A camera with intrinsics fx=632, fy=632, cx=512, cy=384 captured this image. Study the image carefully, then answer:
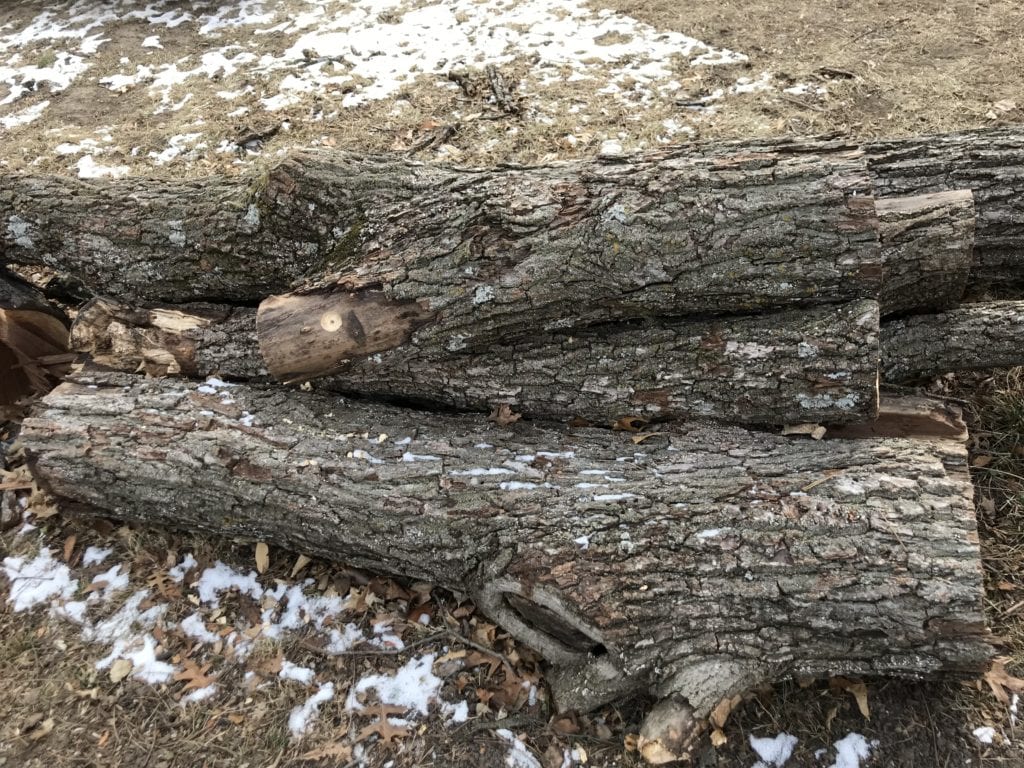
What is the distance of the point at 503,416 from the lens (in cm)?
310

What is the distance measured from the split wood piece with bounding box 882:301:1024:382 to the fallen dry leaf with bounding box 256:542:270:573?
3251 millimetres

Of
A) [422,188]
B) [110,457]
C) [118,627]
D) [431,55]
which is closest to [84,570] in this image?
[118,627]

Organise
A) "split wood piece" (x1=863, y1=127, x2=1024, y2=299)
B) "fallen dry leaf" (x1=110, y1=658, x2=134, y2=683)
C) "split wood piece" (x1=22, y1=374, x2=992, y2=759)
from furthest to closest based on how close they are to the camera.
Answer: "split wood piece" (x1=863, y1=127, x2=1024, y2=299)
"fallen dry leaf" (x1=110, y1=658, x2=134, y2=683)
"split wood piece" (x1=22, y1=374, x2=992, y2=759)

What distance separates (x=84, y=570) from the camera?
3.24 metres

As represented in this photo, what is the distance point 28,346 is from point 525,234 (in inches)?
119

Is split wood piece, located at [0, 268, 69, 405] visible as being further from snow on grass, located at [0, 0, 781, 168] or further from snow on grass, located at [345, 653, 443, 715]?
snow on grass, located at [345, 653, 443, 715]

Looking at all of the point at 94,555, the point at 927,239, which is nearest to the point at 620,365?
the point at 927,239

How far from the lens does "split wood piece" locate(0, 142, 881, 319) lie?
2654mm

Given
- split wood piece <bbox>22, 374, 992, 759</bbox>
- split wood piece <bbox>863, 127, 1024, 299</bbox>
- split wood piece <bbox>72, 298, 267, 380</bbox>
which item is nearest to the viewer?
split wood piece <bbox>22, 374, 992, 759</bbox>

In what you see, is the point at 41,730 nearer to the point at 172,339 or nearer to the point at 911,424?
the point at 172,339

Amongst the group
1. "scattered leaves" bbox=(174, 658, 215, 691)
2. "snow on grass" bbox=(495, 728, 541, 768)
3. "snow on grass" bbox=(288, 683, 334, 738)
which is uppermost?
"scattered leaves" bbox=(174, 658, 215, 691)

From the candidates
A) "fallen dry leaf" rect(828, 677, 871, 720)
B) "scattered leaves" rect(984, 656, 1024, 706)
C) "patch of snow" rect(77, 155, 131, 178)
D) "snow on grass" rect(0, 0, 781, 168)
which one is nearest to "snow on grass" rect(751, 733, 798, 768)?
"fallen dry leaf" rect(828, 677, 871, 720)

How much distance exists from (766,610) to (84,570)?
327 cm

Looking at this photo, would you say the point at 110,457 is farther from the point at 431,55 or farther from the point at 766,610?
the point at 431,55
